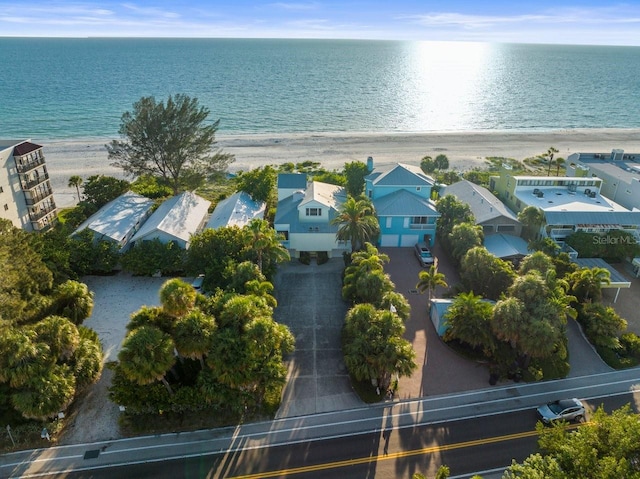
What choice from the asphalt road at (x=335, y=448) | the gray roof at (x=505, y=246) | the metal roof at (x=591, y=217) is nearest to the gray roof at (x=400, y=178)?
the gray roof at (x=505, y=246)

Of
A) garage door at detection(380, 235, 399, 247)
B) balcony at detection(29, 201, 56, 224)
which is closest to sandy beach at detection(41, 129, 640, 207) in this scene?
balcony at detection(29, 201, 56, 224)

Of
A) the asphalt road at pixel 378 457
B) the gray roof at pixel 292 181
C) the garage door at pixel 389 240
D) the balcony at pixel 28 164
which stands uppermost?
the balcony at pixel 28 164

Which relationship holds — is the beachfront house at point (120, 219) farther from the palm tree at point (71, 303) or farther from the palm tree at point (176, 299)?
the palm tree at point (176, 299)

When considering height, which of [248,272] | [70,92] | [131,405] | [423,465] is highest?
[70,92]

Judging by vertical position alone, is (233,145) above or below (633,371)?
above

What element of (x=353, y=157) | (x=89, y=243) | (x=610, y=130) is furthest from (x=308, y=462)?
(x=610, y=130)

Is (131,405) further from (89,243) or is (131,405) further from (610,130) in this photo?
(610,130)
